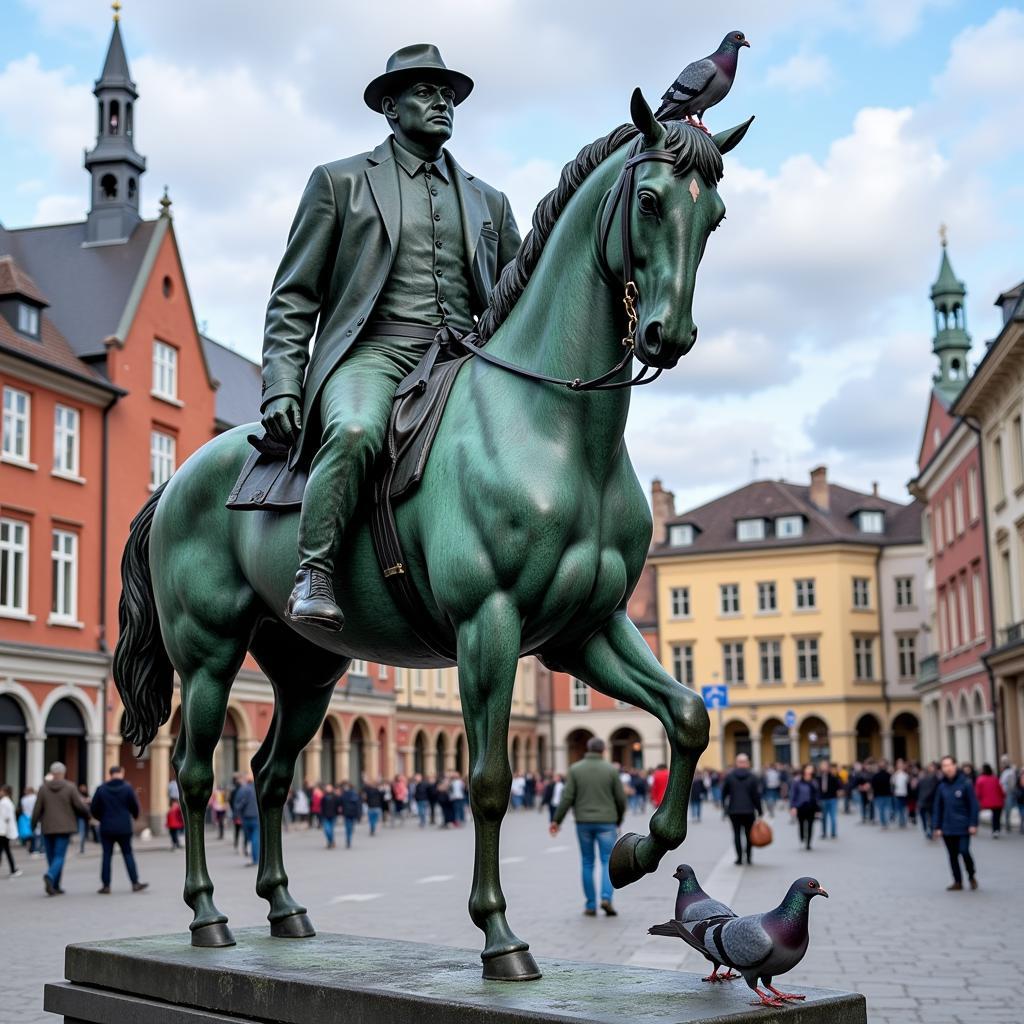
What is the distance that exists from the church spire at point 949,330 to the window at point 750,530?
2127 centimetres

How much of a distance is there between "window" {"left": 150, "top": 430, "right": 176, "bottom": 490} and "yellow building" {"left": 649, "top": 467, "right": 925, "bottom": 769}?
150ft

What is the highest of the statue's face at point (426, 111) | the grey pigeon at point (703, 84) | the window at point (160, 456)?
the window at point (160, 456)

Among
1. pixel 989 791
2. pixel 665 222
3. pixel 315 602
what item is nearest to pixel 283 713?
pixel 315 602

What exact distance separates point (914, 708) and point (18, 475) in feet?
199

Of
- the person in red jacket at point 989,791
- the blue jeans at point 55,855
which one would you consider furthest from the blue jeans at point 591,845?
the person in red jacket at point 989,791

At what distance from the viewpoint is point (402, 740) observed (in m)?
66.8

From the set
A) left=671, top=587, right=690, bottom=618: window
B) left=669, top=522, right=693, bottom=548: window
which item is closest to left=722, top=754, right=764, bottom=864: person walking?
left=671, top=587, right=690, bottom=618: window

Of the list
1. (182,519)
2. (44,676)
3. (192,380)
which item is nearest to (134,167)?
(192,380)

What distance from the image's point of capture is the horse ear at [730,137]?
4.75 meters

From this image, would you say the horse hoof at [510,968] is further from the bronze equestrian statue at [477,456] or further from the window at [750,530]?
the window at [750,530]

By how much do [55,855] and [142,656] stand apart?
14.8m

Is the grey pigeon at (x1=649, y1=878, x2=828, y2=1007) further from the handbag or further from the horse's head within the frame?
the handbag

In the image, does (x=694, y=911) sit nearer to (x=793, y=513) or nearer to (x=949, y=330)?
(x=949, y=330)

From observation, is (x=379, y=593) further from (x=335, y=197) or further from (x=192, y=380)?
(x=192, y=380)
